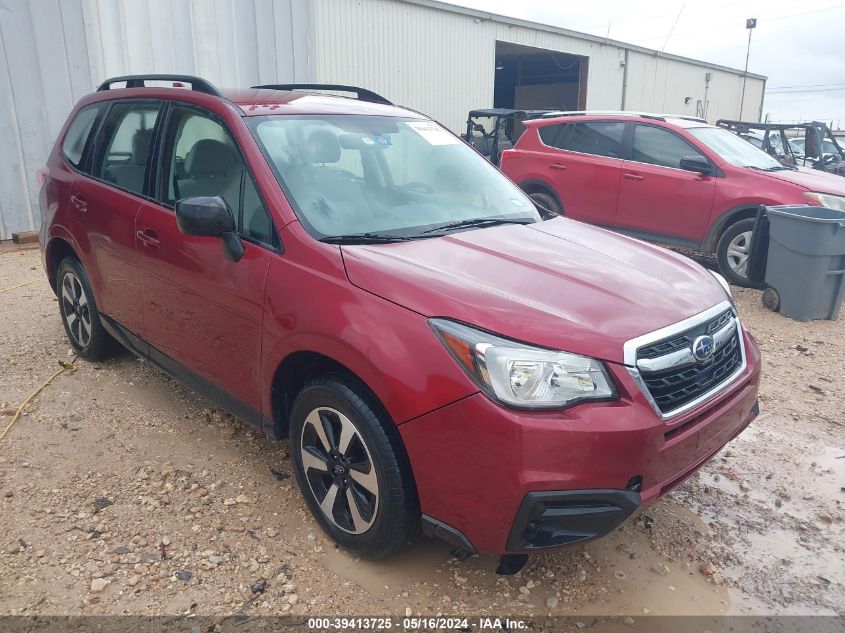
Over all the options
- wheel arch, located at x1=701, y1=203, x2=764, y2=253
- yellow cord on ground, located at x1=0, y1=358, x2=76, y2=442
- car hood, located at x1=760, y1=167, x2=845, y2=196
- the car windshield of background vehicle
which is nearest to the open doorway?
the car windshield of background vehicle

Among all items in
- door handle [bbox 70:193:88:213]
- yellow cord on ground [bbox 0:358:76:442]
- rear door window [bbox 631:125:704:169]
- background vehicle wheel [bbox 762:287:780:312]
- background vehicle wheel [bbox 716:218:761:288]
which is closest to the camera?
yellow cord on ground [bbox 0:358:76:442]

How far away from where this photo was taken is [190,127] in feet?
11.1

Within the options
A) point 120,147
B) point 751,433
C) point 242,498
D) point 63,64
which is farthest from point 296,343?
point 63,64

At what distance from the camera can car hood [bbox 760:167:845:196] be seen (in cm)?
687

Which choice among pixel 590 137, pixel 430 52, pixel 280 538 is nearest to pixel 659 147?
pixel 590 137

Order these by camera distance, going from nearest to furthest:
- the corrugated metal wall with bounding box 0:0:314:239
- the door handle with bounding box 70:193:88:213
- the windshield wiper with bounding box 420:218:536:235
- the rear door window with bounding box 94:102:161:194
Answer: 1. the windshield wiper with bounding box 420:218:536:235
2. the rear door window with bounding box 94:102:161:194
3. the door handle with bounding box 70:193:88:213
4. the corrugated metal wall with bounding box 0:0:314:239

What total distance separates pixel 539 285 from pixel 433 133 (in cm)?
165

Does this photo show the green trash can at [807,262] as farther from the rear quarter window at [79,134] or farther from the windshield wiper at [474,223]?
the rear quarter window at [79,134]

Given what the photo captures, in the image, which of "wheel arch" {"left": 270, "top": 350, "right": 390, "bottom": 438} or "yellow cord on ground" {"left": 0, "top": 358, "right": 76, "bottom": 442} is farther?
"yellow cord on ground" {"left": 0, "top": 358, "right": 76, "bottom": 442}

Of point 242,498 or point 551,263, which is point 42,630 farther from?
point 551,263

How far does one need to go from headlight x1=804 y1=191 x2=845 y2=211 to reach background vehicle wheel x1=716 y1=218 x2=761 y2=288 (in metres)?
0.58

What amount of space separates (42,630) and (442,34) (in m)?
14.0

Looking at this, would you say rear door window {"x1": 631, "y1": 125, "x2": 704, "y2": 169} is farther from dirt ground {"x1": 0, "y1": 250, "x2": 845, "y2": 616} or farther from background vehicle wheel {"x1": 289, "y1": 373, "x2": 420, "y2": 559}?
background vehicle wheel {"x1": 289, "y1": 373, "x2": 420, "y2": 559}

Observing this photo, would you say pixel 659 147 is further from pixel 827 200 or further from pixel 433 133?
pixel 433 133
